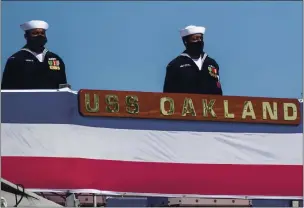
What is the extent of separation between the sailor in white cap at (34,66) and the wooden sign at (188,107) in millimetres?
641

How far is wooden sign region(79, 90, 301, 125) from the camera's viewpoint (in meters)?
10.6

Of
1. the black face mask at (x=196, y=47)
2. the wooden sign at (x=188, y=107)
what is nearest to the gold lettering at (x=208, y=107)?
the wooden sign at (x=188, y=107)

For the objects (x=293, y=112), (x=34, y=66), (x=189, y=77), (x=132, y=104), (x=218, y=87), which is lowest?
(x=293, y=112)

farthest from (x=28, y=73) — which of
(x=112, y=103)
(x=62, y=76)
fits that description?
(x=112, y=103)

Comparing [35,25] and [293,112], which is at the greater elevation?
[35,25]

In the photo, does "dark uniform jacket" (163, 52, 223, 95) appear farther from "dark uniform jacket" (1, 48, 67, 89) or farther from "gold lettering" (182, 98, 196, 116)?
"dark uniform jacket" (1, 48, 67, 89)

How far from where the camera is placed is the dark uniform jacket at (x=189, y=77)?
11.1 meters

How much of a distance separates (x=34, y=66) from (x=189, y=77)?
1949 mm

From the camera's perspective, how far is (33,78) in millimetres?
10781

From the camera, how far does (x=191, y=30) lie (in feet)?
37.4

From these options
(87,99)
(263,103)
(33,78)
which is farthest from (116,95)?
(263,103)

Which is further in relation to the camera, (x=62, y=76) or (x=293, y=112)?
(x=293, y=112)

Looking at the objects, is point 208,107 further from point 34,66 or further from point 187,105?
point 34,66

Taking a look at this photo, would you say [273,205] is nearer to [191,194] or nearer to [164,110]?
[191,194]
